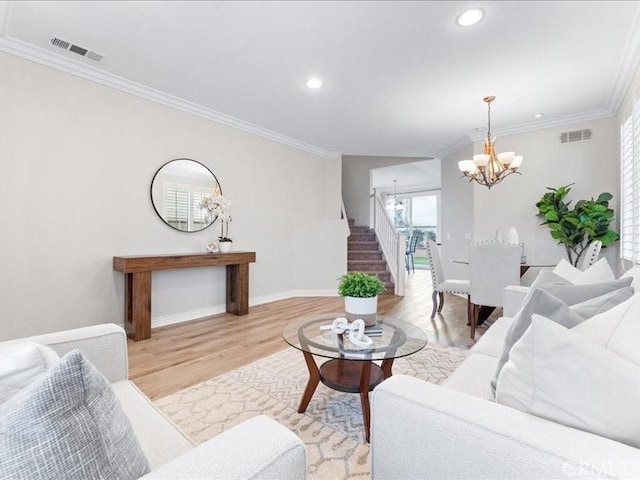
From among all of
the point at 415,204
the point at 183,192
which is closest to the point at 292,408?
the point at 183,192

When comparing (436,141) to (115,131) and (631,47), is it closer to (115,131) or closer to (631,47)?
(631,47)

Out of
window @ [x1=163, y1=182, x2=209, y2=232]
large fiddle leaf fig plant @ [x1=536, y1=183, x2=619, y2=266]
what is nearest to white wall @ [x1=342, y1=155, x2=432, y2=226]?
large fiddle leaf fig plant @ [x1=536, y1=183, x2=619, y2=266]

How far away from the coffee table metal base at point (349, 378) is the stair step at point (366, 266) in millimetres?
4331

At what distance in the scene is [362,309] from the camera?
7.04ft

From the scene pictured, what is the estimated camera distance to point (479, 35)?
101 inches

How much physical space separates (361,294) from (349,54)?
83.4 inches

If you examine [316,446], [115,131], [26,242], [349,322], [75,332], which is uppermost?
[115,131]

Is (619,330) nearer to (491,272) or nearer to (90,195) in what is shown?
(491,272)

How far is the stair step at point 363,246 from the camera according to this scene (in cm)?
704

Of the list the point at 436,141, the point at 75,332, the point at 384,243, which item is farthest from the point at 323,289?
the point at 75,332

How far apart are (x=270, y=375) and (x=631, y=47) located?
4064 millimetres

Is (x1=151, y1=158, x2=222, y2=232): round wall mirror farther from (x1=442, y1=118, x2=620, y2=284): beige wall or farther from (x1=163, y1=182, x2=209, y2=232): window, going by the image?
(x1=442, y1=118, x2=620, y2=284): beige wall

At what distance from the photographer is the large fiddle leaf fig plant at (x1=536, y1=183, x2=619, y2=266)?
3.92 m

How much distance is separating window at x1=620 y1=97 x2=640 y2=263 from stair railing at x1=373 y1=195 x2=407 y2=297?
2.99 m
